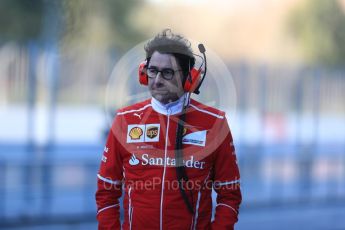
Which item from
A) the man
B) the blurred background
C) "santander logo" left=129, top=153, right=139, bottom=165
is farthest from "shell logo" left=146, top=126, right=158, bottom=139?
the blurred background

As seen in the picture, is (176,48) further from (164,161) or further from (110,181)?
(110,181)

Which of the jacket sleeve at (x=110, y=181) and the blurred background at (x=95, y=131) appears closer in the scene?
the jacket sleeve at (x=110, y=181)

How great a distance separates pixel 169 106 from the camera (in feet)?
13.0

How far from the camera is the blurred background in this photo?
38.7ft

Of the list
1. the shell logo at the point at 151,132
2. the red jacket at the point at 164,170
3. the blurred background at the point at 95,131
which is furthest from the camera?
the blurred background at the point at 95,131

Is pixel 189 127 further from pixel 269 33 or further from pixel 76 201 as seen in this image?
pixel 269 33

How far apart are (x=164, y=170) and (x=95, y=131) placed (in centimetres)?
1096

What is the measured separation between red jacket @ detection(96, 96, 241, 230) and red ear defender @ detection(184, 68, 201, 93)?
0.26 feet

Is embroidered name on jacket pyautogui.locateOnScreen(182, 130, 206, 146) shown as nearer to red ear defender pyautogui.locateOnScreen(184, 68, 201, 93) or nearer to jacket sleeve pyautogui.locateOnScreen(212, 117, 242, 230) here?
jacket sleeve pyautogui.locateOnScreen(212, 117, 242, 230)

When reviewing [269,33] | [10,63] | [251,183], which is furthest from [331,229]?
[269,33]

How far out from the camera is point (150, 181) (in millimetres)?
3898

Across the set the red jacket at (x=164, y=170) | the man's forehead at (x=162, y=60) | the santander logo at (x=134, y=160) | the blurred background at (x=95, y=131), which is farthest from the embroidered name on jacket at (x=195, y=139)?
the blurred background at (x=95, y=131)

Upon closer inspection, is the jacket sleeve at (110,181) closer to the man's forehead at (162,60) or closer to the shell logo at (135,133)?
the shell logo at (135,133)

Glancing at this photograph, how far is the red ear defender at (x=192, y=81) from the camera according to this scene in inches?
156
